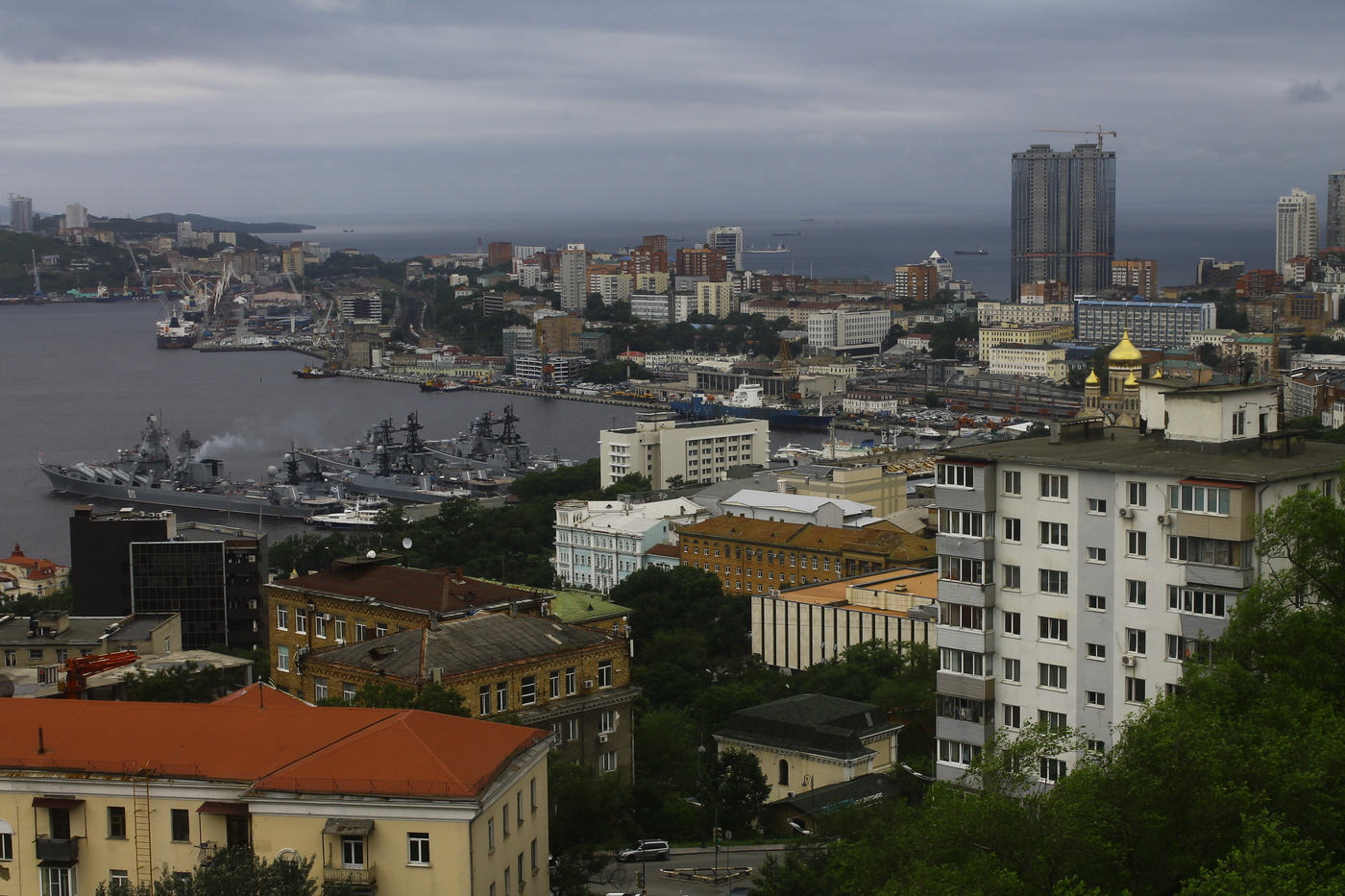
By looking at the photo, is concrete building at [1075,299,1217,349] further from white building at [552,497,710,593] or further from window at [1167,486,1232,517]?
window at [1167,486,1232,517]

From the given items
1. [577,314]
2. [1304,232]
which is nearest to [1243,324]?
[1304,232]

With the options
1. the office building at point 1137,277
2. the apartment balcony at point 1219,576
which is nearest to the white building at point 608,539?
the apartment balcony at point 1219,576

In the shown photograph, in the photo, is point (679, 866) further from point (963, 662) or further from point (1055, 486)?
point (1055, 486)

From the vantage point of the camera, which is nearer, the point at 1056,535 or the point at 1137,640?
the point at 1137,640

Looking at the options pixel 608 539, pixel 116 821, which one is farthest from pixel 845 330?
pixel 116 821

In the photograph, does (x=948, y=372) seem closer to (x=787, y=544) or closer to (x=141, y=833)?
(x=787, y=544)

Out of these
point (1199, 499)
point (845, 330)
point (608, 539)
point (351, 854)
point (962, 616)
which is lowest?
point (608, 539)

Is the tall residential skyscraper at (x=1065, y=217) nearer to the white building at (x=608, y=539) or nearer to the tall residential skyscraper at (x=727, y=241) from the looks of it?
the tall residential skyscraper at (x=727, y=241)
